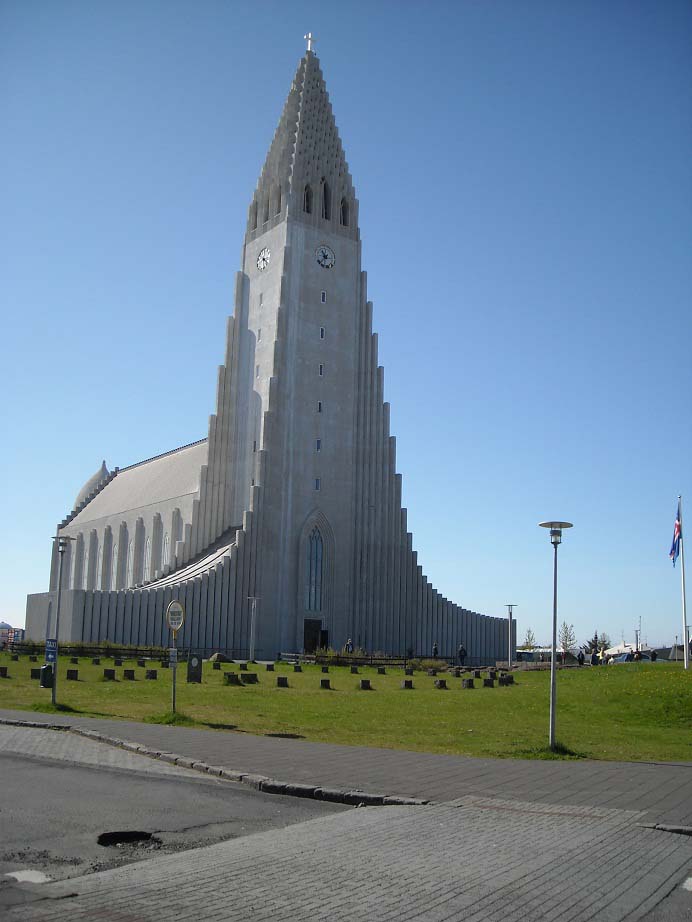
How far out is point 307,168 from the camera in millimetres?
77875

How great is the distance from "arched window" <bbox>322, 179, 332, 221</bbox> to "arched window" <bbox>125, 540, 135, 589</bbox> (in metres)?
35.4

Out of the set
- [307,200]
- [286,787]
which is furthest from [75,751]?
[307,200]

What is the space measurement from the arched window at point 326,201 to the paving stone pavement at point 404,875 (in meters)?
72.6

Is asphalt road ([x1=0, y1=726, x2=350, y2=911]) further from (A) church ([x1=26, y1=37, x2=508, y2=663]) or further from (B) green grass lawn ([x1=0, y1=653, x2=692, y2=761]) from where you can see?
(A) church ([x1=26, y1=37, x2=508, y2=663])

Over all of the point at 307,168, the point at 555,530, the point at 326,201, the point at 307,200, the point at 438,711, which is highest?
the point at 307,168

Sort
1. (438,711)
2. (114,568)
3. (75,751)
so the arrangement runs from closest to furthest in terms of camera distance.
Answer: (75,751) < (438,711) < (114,568)

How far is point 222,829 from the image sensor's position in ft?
32.1

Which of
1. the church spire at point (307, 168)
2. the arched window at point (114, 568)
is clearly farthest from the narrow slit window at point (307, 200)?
the arched window at point (114, 568)

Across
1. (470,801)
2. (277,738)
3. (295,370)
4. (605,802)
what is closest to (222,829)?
(470,801)

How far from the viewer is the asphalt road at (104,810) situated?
8398 millimetres

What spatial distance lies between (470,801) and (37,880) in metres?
5.49

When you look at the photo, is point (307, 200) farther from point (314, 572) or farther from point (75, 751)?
point (75, 751)

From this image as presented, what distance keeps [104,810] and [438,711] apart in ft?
47.9

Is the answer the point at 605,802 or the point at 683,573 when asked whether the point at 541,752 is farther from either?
the point at 683,573
